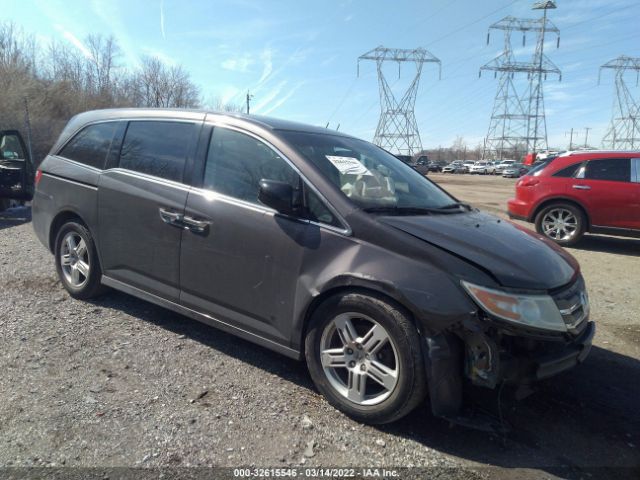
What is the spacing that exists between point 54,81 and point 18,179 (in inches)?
1222

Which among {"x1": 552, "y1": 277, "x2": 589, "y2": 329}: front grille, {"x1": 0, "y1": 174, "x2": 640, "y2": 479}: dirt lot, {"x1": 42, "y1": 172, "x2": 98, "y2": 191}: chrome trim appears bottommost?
{"x1": 0, "y1": 174, "x2": 640, "y2": 479}: dirt lot

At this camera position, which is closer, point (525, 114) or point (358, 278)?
point (358, 278)

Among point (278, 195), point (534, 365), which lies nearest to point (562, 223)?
point (534, 365)

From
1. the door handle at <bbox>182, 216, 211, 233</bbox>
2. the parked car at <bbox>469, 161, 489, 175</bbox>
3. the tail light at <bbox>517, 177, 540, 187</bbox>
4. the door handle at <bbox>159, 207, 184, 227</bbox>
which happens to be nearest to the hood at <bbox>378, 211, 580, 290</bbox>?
the door handle at <bbox>182, 216, 211, 233</bbox>

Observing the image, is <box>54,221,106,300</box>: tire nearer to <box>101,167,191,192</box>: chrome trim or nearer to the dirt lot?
the dirt lot

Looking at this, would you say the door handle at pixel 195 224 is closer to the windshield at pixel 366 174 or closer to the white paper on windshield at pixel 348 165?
the windshield at pixel 366 174

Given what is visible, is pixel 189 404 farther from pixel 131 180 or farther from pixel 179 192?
pixel 131 180

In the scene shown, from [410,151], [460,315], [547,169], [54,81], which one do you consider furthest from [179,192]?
[410,151]

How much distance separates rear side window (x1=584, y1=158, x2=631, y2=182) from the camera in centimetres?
821

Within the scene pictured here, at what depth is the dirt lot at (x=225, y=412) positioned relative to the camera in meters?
2.51

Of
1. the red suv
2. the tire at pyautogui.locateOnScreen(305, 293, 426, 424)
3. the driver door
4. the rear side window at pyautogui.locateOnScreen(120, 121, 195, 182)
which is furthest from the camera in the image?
the driver door

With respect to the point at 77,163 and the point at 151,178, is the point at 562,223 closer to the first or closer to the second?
A: the point at 151,178

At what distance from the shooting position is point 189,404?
294cm

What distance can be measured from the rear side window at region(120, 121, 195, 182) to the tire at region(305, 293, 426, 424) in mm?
1686
